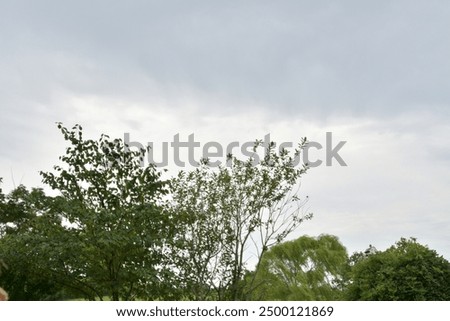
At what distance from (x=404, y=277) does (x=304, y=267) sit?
863 inches

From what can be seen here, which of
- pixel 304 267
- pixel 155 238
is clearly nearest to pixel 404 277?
pixel 155 238

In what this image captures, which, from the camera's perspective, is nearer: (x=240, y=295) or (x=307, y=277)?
(x=240, y=295)

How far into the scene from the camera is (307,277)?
118 feet

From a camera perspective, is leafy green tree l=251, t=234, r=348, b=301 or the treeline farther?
leafy green tree l=251, t=234, r=348, b=301

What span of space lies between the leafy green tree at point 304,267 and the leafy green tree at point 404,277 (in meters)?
20.0

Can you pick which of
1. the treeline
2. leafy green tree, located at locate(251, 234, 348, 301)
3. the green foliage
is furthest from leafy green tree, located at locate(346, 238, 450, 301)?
leafy green tree, located at locate(251, 234, 348, 301)

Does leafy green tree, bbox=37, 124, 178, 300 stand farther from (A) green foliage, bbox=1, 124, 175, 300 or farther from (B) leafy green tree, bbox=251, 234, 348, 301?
(B) leafy green tree, bbox=251, 234, 348, 301

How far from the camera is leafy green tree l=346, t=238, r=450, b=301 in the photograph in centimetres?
1459

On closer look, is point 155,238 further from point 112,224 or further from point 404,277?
point 404,277

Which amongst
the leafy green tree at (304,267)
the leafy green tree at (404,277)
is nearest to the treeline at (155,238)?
the leafy green tree at (404,277)

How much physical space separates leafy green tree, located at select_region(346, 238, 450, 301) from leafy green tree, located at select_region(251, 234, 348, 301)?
2003 centimetres

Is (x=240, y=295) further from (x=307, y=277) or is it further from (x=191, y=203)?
(x=307, y=277)

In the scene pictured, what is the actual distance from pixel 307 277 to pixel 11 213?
61.1ft
